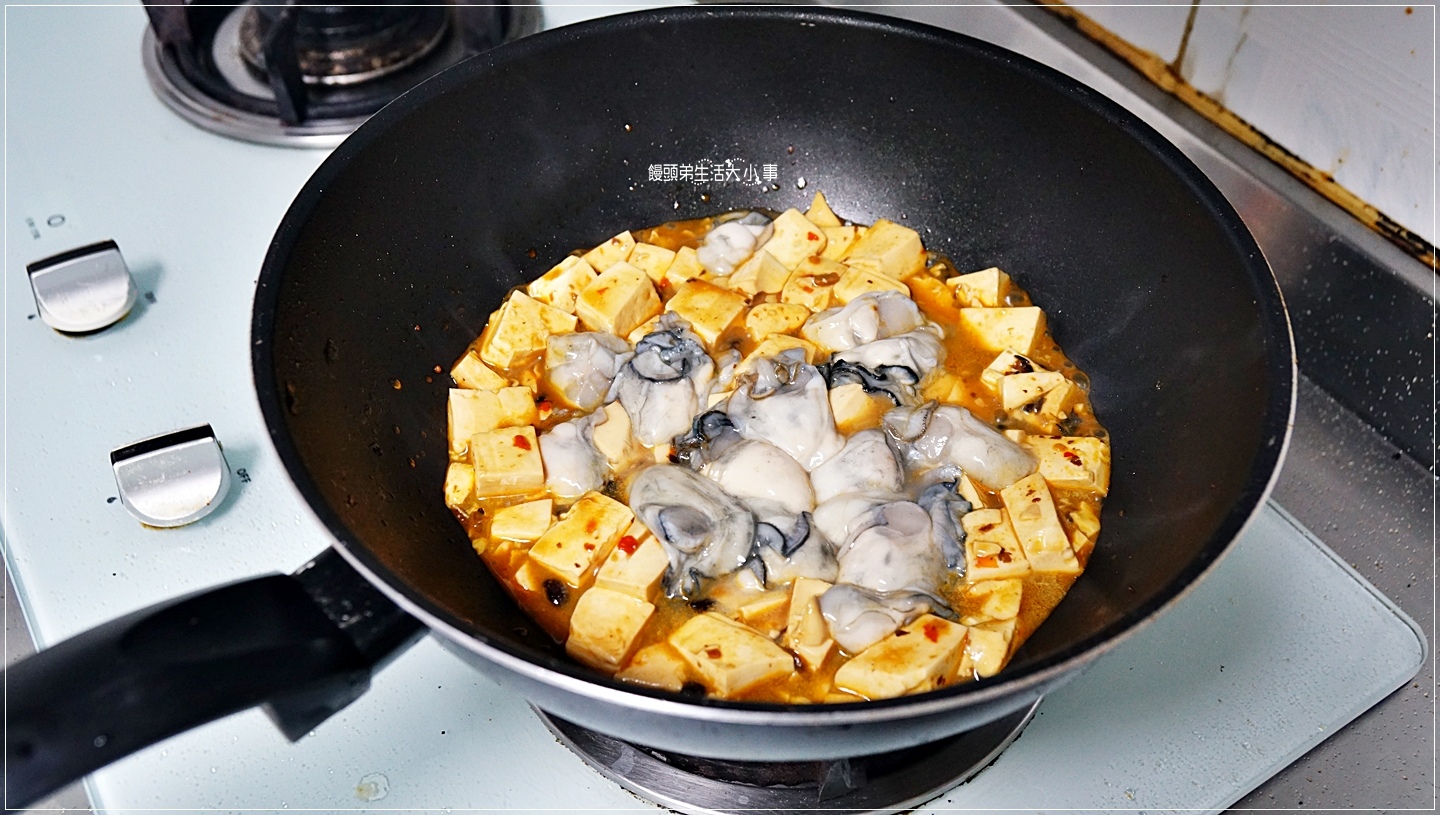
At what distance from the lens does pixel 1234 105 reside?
1.35 metres

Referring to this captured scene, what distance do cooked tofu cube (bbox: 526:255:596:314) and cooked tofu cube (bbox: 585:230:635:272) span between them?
0.11ft

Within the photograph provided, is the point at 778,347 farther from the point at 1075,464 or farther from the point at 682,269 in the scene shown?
the point at 1075,464

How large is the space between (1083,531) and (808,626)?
302 mm

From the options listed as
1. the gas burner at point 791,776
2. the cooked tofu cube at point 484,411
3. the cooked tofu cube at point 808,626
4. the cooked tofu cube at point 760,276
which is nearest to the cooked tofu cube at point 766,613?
the cooked tofu cube at point 808,626

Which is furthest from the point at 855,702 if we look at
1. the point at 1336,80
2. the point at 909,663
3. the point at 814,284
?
the point at 1336,80

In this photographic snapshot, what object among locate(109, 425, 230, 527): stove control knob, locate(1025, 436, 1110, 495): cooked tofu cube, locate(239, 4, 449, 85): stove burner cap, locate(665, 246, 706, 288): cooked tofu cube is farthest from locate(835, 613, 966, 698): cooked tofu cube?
locate(239, 4, 449, 85): stove burner cap

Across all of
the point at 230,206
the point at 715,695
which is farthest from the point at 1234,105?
the point at 230,206

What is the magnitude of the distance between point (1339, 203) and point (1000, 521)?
635mm

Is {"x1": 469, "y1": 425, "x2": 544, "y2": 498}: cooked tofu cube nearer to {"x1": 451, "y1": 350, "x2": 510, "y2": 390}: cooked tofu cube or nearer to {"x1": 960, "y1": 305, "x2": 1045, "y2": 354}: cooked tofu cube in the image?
{"x1": 451, "y1": 350, "x2": 510, "y2": 390}: cooked tofu cube

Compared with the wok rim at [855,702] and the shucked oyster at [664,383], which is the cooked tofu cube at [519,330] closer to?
the shucked oyster at [664,383]

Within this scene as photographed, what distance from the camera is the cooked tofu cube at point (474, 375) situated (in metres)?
1.20

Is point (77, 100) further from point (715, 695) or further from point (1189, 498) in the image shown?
point (1189, 498)

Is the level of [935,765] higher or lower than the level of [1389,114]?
lower

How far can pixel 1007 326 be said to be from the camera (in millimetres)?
1237
